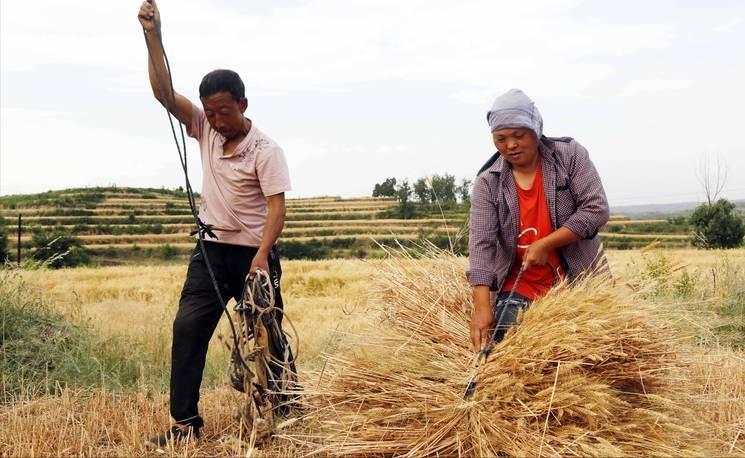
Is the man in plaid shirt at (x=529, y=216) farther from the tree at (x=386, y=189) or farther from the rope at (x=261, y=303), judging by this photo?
the tree at (x=386, y=189)

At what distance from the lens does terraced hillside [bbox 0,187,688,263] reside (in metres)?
54.0

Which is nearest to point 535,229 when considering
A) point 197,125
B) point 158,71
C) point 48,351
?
point 197,125

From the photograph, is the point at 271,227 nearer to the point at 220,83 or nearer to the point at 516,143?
the point at 220,83

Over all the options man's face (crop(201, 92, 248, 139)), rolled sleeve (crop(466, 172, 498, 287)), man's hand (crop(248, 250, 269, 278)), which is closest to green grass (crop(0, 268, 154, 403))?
man's hand (crop(248, 250, 269, 278))

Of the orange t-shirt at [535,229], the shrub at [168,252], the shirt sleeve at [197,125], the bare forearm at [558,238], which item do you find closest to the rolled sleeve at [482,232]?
the orange t-shirt at [535,229]

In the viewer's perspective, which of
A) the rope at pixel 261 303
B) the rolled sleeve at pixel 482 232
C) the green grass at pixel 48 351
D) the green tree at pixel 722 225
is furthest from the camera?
the green tree at pixel 722 225

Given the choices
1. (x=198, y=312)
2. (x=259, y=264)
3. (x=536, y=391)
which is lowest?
(x=536, y=391)

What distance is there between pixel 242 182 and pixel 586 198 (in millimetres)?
1709

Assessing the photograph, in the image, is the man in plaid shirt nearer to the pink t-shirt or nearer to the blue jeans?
the blue jeans

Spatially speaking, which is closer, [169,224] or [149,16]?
[149,16]

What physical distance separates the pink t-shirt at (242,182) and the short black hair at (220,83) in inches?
11.4

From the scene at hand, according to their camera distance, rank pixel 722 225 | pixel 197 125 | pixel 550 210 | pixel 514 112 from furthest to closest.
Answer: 1. pixel 722 225
2. pixel 197 125
3. pixel 550 210
4. pixel 514 112

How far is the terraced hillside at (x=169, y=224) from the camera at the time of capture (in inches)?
2127

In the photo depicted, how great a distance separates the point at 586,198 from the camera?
136 inches
